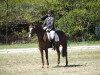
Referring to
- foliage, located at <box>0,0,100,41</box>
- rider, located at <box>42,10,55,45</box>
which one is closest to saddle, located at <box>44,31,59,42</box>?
rider, located at <box>42,10,55,45</box>

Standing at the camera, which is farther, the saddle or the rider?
the saddle

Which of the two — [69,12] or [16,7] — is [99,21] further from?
[16,7]

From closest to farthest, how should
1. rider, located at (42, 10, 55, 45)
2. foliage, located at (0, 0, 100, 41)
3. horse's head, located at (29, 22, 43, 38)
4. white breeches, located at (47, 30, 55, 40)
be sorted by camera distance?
horse's head, located at (29, 22, 43, 38)
rider, located at (42, 10, 55, 45)
white breeches, located at (47, 30, 55, 40)
foliage, located at (0, 0, 100, 41)

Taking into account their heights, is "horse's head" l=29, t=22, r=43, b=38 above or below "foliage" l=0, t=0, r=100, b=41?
above

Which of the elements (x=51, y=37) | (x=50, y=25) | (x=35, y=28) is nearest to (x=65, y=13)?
(x=51, y=37)

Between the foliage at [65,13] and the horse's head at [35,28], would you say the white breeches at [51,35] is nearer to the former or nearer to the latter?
the horse's head at [35,28]

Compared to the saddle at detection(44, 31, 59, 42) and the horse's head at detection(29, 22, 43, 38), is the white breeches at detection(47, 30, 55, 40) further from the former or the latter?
the horse's head at detection(29, 22, 43, 38)

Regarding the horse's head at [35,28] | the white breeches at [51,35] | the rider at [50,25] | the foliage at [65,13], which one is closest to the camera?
the horse's head at [35,28]

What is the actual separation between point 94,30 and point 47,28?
1161 inches

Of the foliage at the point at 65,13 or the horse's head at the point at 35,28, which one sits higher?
the horse's head at the point at 35,28

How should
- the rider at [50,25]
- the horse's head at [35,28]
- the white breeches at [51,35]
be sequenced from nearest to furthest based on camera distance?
the horse's head at [35,28], the rider at [50,25], the white breeches at [51,35]

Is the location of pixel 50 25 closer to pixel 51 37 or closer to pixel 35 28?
pixel 51 37

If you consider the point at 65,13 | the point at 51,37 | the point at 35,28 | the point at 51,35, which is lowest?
the point at 65,13

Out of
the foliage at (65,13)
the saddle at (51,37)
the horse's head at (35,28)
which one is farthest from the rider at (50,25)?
the foliage at (65,13)
